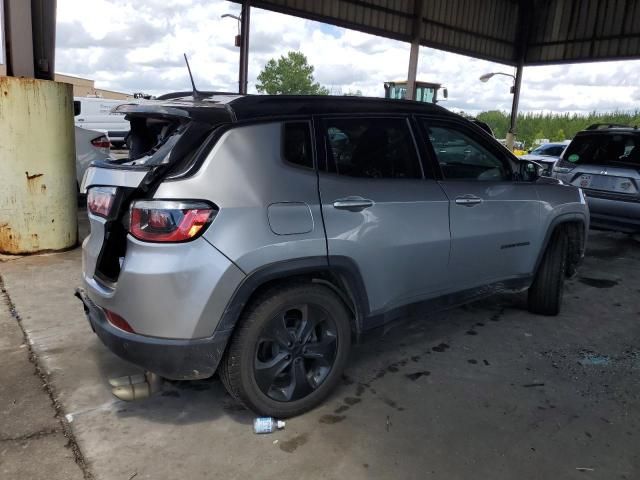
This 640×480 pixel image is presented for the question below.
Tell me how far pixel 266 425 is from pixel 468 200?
1.99 m

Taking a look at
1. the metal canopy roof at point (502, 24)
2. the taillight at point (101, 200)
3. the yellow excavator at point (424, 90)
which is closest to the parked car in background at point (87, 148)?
A: the taillight at point (101, 200)

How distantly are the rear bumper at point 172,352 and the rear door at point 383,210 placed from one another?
2.56ft

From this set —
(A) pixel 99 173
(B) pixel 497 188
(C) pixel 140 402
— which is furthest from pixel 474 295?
(A) pixel 99 173

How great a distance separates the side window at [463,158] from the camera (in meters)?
3.57

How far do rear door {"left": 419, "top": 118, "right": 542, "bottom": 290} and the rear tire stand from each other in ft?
0.96

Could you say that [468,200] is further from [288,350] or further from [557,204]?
[288,350]

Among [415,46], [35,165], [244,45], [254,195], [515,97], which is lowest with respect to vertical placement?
[35,165]

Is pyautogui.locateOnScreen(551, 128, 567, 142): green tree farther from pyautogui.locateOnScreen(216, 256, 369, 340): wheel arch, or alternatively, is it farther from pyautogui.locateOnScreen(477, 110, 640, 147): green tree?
pyautogui.locateOnScreen(216, 256, 369, 340): wheel arch

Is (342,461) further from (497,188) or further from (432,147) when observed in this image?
(497,188)

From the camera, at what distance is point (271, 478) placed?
96.1 inches

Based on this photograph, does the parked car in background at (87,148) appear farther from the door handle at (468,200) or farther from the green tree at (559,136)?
the green tree at (559,136)

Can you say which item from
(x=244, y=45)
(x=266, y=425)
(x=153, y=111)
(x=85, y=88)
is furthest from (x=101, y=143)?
(x=85, y=88)

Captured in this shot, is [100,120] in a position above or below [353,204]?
above

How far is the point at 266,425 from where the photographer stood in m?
2.81
